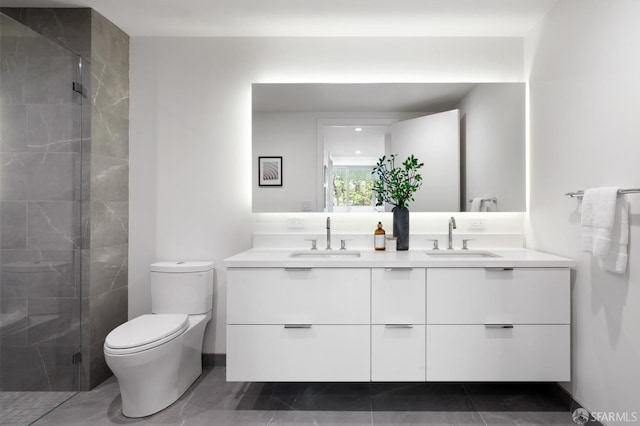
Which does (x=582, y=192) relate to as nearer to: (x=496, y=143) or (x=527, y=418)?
(x=496, y=143)

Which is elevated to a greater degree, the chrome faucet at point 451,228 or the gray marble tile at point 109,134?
the gray marble tile at point 109,134

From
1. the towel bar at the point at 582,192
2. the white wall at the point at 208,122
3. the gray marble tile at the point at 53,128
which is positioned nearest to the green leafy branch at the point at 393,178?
the white wall at the point at 208,122

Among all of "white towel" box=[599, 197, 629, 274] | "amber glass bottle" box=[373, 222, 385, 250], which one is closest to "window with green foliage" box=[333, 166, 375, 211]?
"amber glass bottle" box=[373, 222, 385, 250]

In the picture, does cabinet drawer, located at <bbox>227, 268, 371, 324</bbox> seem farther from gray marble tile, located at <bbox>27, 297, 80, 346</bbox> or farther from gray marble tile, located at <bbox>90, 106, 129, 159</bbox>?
gray marble tile, located at <bbox>90, 106, 129, 159</bbox>

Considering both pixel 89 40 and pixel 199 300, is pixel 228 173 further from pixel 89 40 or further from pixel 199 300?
pixel 89 40

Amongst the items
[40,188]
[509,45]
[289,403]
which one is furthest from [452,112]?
[40,188]

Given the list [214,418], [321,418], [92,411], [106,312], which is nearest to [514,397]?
[321,418]

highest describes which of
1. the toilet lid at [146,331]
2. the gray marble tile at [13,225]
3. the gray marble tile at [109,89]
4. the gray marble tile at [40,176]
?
the gray marble tile at [109,89]

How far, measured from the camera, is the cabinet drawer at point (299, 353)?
5.71ft

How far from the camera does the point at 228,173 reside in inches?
94.3

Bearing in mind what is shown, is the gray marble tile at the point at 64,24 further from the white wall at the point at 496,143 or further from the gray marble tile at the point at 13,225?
the white wall at the point at 496,143

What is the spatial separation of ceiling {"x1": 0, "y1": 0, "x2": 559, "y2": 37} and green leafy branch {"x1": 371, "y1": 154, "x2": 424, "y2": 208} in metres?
0.90

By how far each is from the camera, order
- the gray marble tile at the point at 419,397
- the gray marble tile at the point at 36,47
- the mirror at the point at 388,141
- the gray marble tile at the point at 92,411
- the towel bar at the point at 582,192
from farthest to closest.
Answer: the mirror at the point at 388,141
the gray marble tile at the point at 419,397
the gray marble tile at the point at 92,411
the gray marble tile at the point at 36,47
the towel bar at the point at 582,192

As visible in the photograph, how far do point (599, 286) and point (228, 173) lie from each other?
7.55 ft
